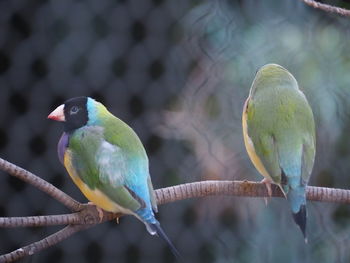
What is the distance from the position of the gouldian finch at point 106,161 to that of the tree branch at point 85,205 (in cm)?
2

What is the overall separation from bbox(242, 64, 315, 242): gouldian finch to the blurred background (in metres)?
0.29

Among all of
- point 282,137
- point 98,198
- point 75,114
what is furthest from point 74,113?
point 282,137

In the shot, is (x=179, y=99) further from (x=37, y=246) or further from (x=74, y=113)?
(x=37, y=246)

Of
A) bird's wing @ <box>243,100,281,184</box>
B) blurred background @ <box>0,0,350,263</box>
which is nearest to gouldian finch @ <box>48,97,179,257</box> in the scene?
bird's wing @ <box>243,100,281,184</box>

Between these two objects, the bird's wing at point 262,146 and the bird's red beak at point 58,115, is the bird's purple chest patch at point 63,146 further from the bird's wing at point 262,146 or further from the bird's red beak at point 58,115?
the bird's wing at point 262,146

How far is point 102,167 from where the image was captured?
2.64ft

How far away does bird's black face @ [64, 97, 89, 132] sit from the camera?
2.82ft

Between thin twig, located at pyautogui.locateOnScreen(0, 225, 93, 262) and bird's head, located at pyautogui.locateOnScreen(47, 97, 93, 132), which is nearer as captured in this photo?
thin twig, located at pyautogui.locateOnScreen(0, 225, 93, 262)

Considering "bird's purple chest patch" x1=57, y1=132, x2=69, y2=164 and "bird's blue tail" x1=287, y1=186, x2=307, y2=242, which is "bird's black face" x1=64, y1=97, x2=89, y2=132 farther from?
"bird's blue tail" x1=287, y1=186, x2=307, y2=242

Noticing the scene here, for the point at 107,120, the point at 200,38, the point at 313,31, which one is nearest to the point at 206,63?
the point at 200,38

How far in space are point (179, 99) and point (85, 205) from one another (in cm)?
48

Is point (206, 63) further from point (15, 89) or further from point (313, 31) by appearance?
point (15, 89)

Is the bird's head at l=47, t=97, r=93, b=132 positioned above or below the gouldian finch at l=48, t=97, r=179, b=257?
above

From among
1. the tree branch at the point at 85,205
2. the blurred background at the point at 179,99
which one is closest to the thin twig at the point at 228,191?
the tree branch at the point at 85,205
